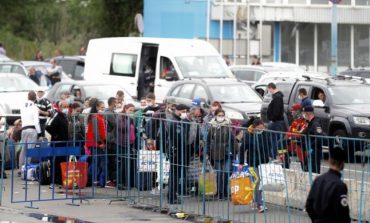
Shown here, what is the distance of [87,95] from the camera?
27750mm

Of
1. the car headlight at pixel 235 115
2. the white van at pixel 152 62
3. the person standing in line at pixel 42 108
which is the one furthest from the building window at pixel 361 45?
the person standing in line at pixel 42 108

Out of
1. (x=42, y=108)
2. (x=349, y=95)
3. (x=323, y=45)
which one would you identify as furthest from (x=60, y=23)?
(x=349, y=95)

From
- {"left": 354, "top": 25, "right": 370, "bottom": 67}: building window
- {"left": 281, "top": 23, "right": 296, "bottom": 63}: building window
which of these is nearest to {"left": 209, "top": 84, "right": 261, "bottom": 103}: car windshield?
{"left": 354, "top": 25, "right": 370, "bottom": 67}: building window

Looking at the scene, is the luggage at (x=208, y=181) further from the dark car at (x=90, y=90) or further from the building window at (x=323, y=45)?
the building window at (x=323, y=45)

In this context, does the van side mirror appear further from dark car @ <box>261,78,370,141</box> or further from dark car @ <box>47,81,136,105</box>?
dark car @ <box>261,78,370,141</box>

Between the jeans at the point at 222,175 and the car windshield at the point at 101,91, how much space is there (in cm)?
1233

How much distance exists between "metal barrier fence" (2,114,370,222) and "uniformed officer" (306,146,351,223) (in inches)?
110

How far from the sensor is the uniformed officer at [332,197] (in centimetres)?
997

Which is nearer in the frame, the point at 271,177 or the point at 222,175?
the point at 271,177

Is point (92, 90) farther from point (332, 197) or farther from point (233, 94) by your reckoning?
point (332, 197)

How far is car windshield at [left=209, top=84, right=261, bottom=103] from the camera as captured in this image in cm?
2602

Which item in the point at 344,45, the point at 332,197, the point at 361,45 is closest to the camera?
the point at 332,197

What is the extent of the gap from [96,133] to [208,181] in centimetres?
284

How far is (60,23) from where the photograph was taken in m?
73.7
